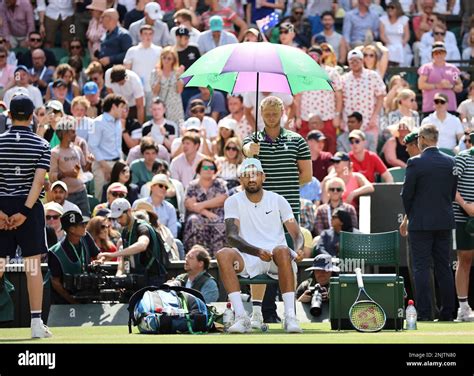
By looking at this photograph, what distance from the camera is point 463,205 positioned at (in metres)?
15.6

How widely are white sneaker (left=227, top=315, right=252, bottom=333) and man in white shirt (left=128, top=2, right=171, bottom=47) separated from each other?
1104 centimetres

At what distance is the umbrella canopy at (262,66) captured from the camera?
14.0 m

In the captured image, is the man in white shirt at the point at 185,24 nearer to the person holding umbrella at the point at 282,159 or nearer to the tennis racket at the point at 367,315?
the person holding umbrella at the point at 282,159

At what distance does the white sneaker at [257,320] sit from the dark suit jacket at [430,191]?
253 cm

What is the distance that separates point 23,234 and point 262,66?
115 inches

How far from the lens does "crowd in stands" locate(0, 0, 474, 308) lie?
18484 millimetres

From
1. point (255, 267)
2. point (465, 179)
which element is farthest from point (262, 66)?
point (465, 179)

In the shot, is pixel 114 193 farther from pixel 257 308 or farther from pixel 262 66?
pixel 257 308

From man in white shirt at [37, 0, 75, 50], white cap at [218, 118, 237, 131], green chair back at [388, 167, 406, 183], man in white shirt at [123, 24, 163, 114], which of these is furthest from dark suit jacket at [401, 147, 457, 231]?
man in white shirt at [37, 0, 75, 50]

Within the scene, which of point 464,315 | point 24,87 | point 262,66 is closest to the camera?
point 262,66

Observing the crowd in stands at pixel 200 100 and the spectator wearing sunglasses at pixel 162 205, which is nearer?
the spectator wearing sunglasses at pixel 162 205

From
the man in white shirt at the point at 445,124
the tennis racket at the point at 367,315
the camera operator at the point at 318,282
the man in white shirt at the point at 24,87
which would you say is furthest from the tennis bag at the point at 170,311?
the man in white shirt at the point at 24,87

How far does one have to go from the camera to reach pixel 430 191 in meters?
15.1
